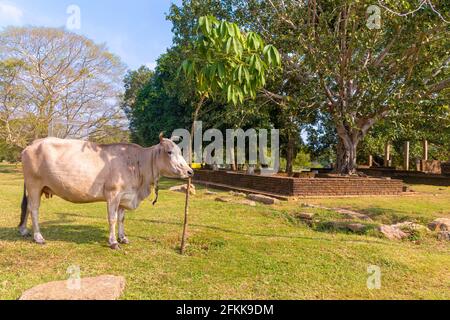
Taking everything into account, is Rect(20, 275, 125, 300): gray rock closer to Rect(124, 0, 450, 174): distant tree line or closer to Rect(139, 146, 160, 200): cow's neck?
Rect(139, 146, 160, 200): cow's neck

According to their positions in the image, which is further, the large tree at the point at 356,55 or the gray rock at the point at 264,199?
the large tree at the point at 356,55

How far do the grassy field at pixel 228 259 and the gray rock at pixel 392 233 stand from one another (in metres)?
0.29

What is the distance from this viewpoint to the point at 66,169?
606 centimetres

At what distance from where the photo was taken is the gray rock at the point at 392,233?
7.62m

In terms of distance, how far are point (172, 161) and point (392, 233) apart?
4943mm

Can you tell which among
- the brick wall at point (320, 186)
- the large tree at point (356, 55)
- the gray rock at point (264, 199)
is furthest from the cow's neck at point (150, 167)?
the large tree at point (356, 55)

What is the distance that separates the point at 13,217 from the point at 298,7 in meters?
15.3

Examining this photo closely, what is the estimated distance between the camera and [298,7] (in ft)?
58.4

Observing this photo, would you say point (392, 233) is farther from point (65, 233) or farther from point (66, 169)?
Answer: point (65, 233)

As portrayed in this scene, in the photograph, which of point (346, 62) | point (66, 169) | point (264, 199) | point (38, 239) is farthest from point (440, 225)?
point (346, 62)

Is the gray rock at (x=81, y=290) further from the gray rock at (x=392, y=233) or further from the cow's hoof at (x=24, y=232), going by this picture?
the gray rock at (x=392, y=233)

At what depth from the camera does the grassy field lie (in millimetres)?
4547

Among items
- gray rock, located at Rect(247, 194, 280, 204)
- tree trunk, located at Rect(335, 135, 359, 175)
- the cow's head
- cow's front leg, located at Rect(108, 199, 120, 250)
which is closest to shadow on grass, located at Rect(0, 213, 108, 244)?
cow's front leg, located at Rect(108, 199, 120, 250)
